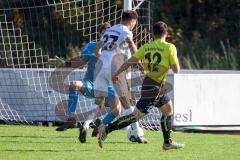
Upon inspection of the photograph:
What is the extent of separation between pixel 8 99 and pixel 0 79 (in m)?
0.40

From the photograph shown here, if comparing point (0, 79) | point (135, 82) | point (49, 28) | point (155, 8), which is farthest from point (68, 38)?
point (135, 82)

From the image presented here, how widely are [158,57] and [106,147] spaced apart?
4.83ft

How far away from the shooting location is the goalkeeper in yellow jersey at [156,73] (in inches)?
449

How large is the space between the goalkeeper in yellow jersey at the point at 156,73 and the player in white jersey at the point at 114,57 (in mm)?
476

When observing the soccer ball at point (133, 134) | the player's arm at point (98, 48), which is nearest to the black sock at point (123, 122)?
the soccer ball at point (133, 134)

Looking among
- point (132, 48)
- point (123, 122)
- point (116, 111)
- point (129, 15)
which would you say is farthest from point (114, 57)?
point (123, 122)

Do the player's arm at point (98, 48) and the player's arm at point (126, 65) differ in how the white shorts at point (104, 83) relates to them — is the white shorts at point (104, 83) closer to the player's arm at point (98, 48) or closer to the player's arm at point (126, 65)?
the player's arm at point (98, 48)

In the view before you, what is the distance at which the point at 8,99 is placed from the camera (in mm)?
16391

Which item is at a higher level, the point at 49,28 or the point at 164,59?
the point at 164,59

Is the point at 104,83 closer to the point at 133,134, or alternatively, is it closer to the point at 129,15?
the point at 133,134

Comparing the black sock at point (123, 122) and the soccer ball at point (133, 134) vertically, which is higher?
the black sock at point (123, 122)

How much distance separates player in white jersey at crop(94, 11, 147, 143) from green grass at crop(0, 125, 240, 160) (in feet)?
1.75

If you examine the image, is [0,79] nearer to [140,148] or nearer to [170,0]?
[140,148]

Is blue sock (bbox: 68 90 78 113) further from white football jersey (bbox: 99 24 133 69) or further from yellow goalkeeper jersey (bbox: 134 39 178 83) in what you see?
yellow goalkeeper jersey (bbox: 134 39 178 83)
